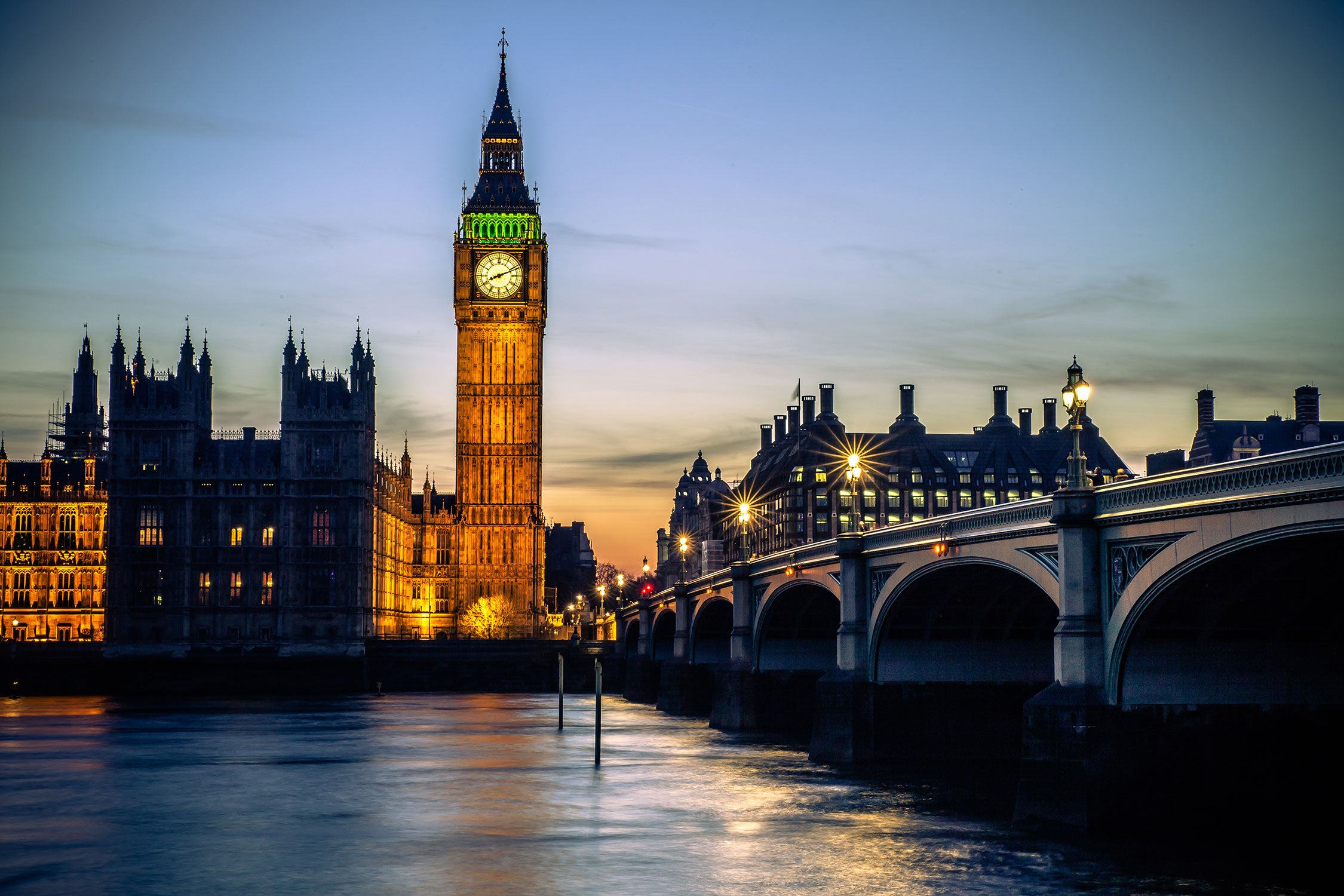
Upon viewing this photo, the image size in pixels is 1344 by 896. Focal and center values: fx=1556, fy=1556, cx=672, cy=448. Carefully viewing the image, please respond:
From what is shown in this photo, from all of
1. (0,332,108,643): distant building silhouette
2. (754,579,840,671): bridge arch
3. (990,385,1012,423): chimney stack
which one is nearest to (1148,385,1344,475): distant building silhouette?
(754,579,840,671): bridge arch

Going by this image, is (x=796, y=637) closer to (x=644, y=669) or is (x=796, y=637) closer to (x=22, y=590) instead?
(x=644, y=669)

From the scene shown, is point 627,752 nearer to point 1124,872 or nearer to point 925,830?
point 925,830

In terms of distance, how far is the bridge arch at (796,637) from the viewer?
234 feet

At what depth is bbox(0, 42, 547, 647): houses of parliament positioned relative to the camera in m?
145

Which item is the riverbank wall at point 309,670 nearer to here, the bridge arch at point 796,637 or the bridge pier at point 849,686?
the bridge arch at point 796,637

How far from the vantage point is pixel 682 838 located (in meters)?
35.9

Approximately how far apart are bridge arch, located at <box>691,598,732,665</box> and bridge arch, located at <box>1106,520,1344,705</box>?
47.5m

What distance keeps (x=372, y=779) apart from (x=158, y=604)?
102 m

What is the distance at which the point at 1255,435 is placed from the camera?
11500cm

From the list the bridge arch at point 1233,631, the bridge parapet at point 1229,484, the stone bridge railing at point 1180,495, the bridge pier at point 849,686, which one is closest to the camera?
the bridge parapet at point 1229,484

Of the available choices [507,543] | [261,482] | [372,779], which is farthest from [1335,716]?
[507,543]

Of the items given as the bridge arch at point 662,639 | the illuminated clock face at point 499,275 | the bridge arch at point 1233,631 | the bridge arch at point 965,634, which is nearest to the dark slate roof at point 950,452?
the illuminated clock face at point 499,275

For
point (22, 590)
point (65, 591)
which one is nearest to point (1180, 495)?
point (65, 591)

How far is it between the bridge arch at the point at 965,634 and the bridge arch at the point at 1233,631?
1289 centimetres
